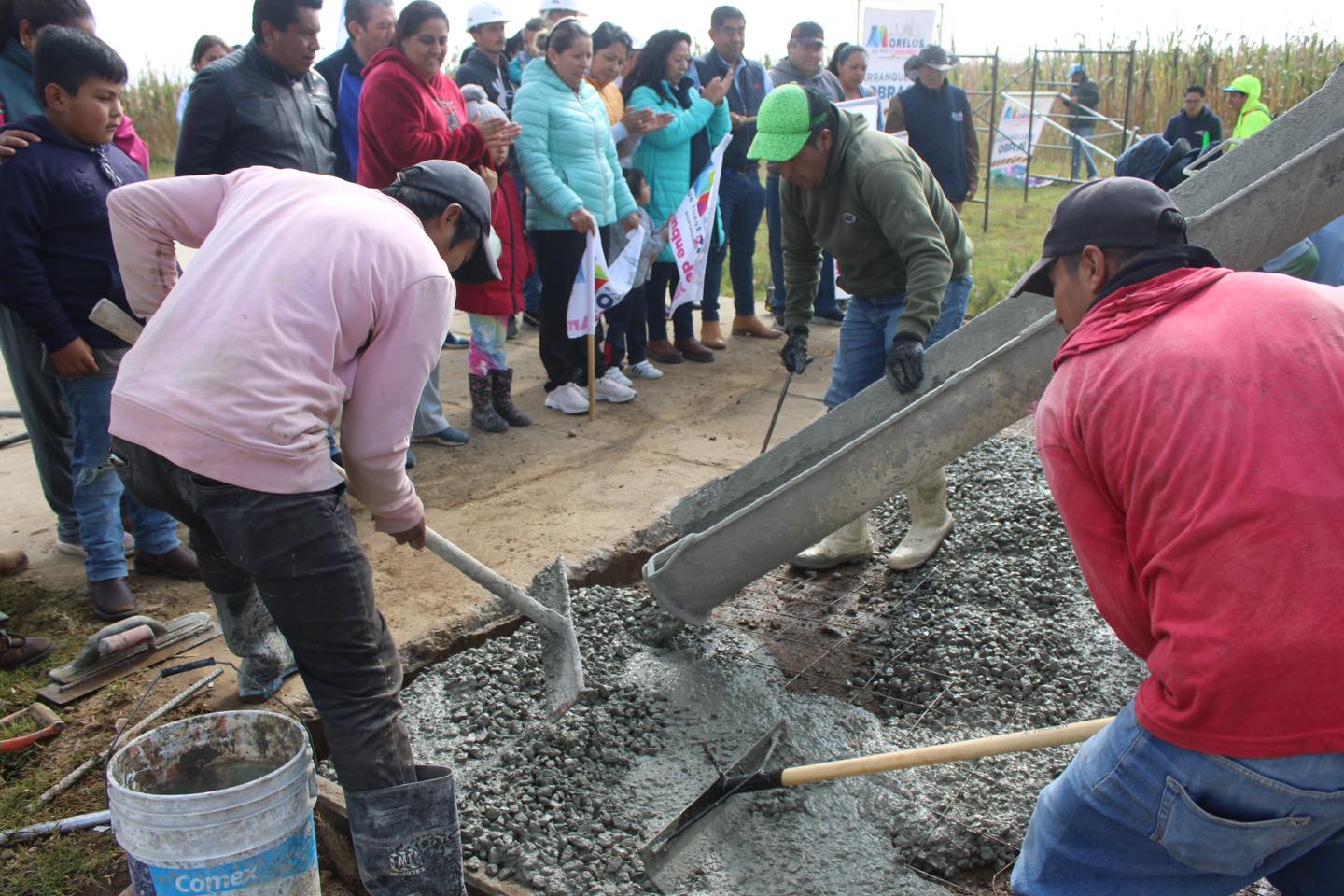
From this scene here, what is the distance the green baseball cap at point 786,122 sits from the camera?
3900mm

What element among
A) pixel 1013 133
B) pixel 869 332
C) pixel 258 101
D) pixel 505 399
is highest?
pixel 258 101

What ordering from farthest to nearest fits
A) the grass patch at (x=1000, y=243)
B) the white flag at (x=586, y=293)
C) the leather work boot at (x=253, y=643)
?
the grass patch at (x=1000, y=243) < the white flag at (x=586, y=293) < the leather work boot at (x=253, y=643)

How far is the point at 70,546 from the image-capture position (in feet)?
14.5

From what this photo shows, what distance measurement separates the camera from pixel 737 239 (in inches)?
309

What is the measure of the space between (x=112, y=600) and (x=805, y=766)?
270 cm

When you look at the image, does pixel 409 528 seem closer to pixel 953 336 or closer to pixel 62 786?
pixel 62 786

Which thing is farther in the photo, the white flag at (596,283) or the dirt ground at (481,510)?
the white flag at (596,283)

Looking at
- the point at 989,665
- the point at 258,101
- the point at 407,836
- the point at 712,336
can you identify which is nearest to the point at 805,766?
the point at 407,836

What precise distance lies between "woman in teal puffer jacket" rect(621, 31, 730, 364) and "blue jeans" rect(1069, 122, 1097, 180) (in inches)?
449

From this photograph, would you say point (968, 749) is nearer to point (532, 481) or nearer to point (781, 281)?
point (532, 481)

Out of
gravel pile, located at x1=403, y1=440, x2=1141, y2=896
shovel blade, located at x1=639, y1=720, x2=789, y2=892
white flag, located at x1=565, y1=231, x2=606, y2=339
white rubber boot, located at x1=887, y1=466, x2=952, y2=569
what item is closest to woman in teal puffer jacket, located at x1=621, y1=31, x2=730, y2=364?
white flag, located at x1=565, y1=231, x2=606, y2=339

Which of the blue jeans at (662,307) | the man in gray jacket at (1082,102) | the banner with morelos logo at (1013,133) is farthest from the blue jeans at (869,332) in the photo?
the man in gray jacket at (1082,102)

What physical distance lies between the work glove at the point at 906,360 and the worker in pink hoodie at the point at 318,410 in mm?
1869

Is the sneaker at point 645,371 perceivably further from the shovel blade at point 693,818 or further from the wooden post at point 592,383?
the shovel blade at point 693,818
